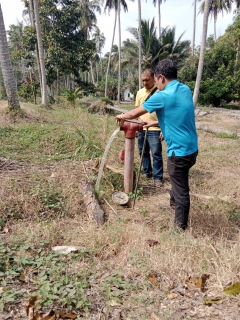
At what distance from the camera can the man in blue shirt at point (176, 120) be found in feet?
7.71

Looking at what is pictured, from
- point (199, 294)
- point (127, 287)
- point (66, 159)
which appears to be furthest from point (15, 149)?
point (199, 294)

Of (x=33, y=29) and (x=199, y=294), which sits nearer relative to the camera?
(x=199, y=294)

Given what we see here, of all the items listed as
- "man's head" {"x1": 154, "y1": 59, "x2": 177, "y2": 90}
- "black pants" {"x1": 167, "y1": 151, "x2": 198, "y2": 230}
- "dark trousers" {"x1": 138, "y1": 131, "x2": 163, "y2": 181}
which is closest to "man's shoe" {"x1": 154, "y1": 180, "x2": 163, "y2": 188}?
"dark trousers" {"x1": 138, "y1": 131, "x2": 163, "y2": 181}

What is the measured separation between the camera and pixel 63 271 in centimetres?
191

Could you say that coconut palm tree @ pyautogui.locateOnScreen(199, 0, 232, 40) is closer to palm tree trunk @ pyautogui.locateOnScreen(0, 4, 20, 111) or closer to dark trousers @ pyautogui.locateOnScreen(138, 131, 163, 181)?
palm tree trunk @ pyautogui.locateOnScreen(0, 4, 20, 111)

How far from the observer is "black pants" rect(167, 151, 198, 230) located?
98.3 inches

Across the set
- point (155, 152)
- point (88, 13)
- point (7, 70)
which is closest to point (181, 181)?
point (155, 152)

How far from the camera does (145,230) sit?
2611mm

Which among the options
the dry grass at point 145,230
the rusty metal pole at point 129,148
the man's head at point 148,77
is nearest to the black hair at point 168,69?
the rusty metal pole at point 129,148

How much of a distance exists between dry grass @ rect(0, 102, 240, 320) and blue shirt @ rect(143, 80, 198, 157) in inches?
32.7

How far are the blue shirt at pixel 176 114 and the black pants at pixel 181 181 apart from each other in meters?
0.06

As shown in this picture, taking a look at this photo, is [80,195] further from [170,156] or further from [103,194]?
[170,156]

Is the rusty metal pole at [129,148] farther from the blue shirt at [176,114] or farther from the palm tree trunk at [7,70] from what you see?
the palm tree trunk at [7,70]

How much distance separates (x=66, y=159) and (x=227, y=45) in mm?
18439
